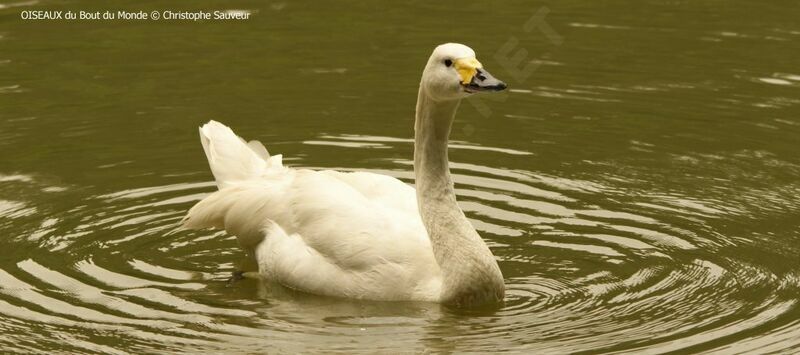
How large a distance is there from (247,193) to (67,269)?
1437mm

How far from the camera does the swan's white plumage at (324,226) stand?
36.4ft

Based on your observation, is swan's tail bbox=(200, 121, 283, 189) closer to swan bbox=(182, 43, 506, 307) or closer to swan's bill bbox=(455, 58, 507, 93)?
swan bbox=(182, 43, 506, 307)

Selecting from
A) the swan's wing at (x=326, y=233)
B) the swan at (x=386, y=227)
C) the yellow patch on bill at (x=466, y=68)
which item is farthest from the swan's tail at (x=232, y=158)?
the yellow patch on bill at (x=466, y=68)

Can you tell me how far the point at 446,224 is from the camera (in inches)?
440

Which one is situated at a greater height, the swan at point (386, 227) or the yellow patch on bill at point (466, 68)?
the yellow patch on bill at point (466, 68)

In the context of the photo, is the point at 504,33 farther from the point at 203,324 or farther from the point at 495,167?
the point at 203,324

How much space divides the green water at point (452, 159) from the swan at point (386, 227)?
0.59ft

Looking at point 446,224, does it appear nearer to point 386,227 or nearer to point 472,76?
point 386,227

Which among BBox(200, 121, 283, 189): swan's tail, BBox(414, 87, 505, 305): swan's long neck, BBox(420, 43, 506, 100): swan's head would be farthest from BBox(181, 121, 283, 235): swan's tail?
BBox(420, 43, 506, 100): swan's head

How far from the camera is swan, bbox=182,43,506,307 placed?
10953 mm

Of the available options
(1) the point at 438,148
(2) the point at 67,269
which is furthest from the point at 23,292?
(1) the point at 438,148

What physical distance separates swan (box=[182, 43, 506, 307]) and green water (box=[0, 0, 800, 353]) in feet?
0.59

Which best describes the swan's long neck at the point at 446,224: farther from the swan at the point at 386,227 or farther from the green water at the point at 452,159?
the green water at the point at 452,159

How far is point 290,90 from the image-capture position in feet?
55.2
